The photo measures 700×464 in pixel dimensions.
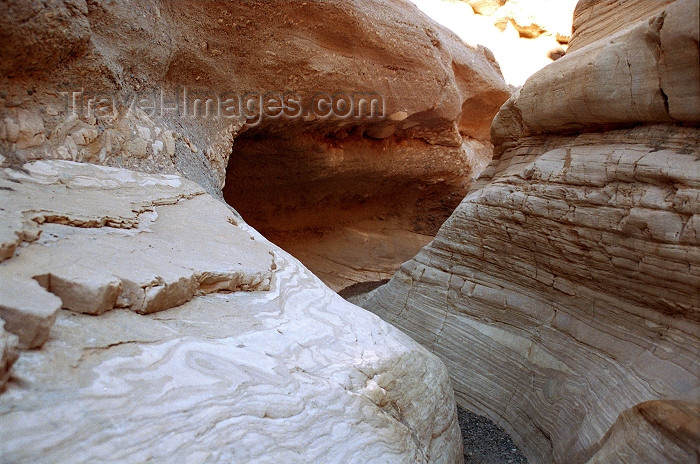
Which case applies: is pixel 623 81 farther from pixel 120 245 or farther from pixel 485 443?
pixel 120 245

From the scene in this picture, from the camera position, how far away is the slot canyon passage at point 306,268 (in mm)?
1580

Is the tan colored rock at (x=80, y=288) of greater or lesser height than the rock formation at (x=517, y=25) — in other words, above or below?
below

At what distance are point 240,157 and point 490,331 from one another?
356cm

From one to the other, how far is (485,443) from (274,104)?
3.55 meters

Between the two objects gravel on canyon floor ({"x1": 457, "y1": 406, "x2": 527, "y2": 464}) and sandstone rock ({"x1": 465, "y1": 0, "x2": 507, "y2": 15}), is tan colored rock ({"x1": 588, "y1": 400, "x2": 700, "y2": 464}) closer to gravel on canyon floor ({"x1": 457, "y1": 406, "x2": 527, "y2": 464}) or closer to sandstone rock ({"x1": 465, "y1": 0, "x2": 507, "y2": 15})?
gravel on canyon floor ({"x1": 457, "y1": 406, "x2": 527, "y2": 464})

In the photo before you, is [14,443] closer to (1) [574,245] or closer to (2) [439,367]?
(2) [439,367]

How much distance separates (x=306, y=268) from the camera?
305 cm

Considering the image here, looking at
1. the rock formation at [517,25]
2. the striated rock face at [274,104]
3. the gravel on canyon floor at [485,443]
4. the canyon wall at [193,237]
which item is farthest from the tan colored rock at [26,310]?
the rock formation at [517,25]

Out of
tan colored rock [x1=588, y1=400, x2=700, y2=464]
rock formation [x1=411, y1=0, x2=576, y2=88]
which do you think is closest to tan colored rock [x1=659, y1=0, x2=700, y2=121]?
tan colored rock [x1=588, y1=400, x2=700, y2=464]

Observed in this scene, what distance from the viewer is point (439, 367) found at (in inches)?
112

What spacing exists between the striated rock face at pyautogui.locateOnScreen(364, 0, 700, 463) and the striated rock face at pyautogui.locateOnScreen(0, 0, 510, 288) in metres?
1.83

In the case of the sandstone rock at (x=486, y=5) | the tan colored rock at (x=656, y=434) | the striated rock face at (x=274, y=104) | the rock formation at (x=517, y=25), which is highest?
the sandstone rock at (x=486, y=5)

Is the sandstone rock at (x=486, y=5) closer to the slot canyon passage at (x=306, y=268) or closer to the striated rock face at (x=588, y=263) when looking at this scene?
the slot canyon passage at (x=306, y=268)

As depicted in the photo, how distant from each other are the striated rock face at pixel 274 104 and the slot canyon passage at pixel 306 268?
2 centimetres
